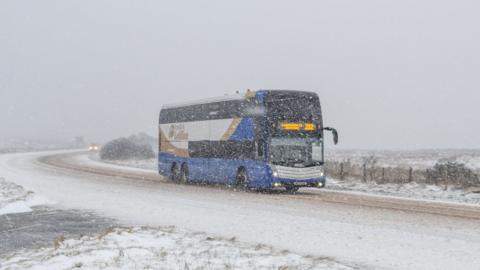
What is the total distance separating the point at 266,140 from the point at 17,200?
872 centimetres

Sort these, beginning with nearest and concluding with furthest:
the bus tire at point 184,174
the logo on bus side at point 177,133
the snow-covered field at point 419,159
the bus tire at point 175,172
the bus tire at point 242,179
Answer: the bus tire at point 242,179, the bus tire at point 184,174, the logo on bus side at point 177,133, the bus tire at point 175,172, the snow-covered field at point 419,159

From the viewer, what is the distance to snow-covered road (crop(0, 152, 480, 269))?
33.2 feet

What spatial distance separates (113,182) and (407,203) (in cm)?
1427

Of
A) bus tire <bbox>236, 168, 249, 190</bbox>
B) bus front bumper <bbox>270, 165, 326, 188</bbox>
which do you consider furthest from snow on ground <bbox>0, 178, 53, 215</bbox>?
bus front bumper <bbox>270, 165, 326, 188</bbox>

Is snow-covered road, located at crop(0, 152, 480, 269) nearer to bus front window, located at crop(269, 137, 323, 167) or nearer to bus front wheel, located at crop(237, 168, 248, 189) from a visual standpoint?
bus front wheel, located at crop(237, 168, 248, 189)

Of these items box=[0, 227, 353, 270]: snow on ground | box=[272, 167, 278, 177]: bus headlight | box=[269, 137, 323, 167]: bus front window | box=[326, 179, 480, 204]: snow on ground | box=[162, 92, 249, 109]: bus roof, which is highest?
box=[162, 92, 249, 109]: bus roof

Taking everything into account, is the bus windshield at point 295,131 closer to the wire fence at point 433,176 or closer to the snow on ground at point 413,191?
the snow on ground at point 413,191

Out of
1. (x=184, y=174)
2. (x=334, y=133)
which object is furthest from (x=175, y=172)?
(x=334, y=133)

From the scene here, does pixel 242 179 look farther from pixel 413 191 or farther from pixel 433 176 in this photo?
pixel 433 176

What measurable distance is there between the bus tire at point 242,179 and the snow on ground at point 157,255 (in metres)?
12.0

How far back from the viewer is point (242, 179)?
948 inches

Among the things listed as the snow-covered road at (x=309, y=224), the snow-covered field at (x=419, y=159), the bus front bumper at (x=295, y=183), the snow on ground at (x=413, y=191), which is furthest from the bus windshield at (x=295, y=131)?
the snow-covered field at (x=419, y=159)

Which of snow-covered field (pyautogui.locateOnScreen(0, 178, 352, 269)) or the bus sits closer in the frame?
snow-covered field (pyautogui.locateOnScreen(0, 178, 352, 269))

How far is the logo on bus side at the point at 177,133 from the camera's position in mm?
28758
